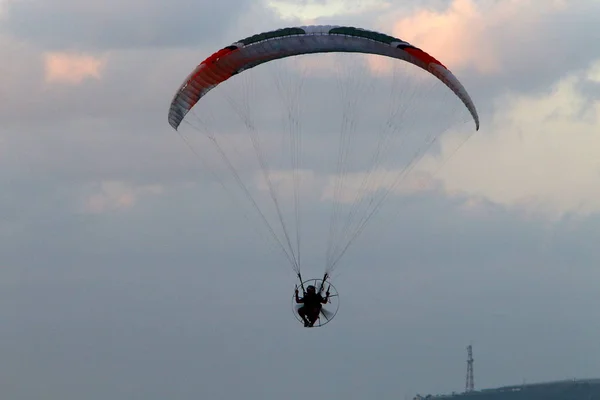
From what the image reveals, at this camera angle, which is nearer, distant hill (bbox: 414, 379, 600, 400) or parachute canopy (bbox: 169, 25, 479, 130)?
parachute canopy (bbox: 169, 25, 479, 130)

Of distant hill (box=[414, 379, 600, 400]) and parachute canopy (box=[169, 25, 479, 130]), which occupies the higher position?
distant hill (box=[414, 379, 600, 400])

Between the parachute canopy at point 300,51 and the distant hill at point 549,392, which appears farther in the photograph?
the distant hill at point 549,392

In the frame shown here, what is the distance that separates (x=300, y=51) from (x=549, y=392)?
135 meters

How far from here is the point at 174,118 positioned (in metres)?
52.1

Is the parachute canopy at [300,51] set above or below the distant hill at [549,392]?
below

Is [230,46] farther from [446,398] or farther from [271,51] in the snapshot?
[446,398]

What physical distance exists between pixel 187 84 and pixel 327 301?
1100 cm

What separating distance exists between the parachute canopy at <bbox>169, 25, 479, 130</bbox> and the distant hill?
127m

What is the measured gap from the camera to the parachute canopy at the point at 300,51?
160ft

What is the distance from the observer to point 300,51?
163ft

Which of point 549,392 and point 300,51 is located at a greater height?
point 549,392

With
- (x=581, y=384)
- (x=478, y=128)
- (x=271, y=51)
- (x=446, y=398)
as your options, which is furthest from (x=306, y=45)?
(x=446, y=398)

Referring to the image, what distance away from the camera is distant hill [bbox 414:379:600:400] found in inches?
6683

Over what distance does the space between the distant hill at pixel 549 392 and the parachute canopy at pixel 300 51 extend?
12718 centimetres
